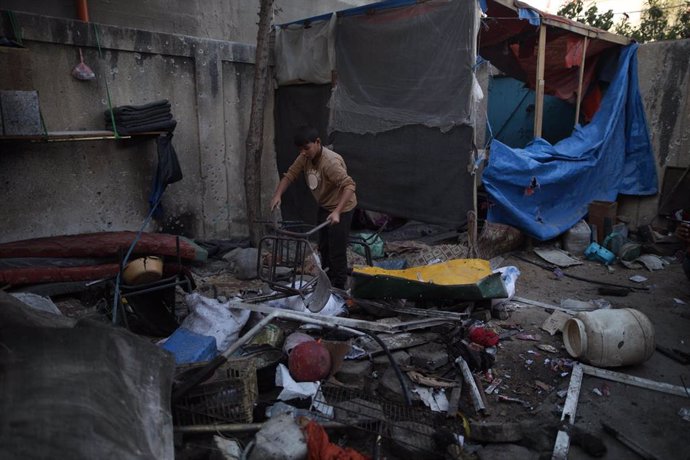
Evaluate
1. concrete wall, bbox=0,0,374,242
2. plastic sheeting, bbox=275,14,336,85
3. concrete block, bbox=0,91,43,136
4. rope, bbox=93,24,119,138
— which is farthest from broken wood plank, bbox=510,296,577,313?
concrete block, bbox=0,91,43,136

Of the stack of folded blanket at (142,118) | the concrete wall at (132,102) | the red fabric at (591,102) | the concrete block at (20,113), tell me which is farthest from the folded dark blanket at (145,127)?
the red fabric at (591,102)

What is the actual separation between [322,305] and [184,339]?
119 centimetres

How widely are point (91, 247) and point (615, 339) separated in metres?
5.30

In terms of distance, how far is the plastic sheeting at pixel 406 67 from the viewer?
5.55 metres

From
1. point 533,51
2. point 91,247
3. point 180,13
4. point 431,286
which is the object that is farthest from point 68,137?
point 533,51

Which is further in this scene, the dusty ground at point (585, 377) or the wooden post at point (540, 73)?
the wooden post at point (540, 73)

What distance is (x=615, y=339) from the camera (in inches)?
148

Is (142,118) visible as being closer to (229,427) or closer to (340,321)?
(340,321)

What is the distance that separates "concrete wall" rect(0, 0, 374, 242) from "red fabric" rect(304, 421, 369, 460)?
483 cm

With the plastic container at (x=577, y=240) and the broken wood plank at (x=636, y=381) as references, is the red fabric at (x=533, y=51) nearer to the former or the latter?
the plastic container at (x=577, y=240)

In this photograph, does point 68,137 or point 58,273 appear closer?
point 58,273

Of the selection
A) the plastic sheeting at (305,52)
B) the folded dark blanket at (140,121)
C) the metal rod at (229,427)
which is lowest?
the metal rod at (229,427)

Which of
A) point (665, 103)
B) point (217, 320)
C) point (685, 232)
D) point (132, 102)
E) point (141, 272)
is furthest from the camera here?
point (665, 103)

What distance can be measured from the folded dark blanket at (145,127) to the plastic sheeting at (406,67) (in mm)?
2306
